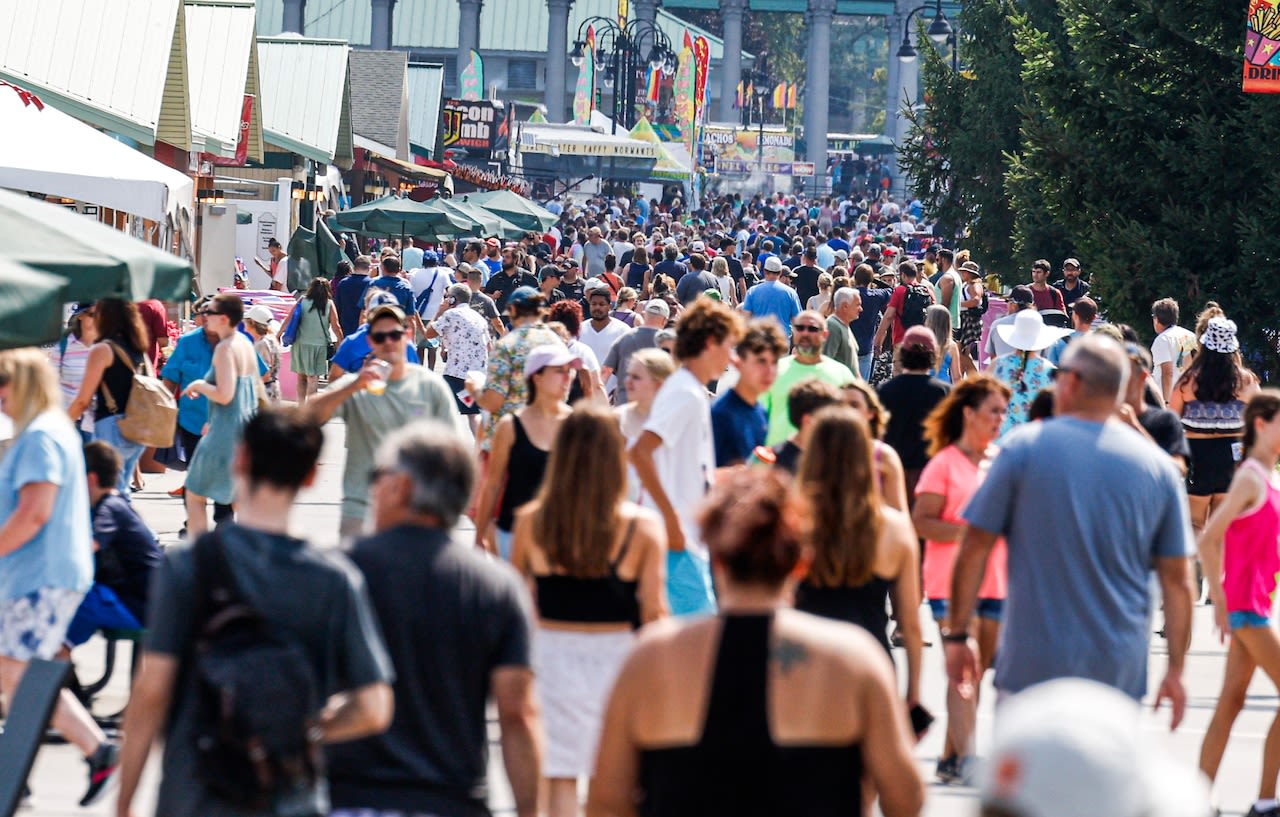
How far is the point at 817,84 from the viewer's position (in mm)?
102938

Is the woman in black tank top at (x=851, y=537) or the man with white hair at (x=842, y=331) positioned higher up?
the man with white hair at (x=842, y=331)

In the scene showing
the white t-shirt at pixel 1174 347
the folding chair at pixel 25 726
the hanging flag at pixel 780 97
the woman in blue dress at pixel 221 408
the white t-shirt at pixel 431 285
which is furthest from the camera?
the hanging flag at pixel 780 97

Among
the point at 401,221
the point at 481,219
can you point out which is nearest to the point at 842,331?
the point at 401,221

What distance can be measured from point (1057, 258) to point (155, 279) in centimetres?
2151

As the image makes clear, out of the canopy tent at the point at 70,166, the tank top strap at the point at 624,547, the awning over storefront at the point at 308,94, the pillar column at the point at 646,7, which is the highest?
the pillar column at the point at 646,7

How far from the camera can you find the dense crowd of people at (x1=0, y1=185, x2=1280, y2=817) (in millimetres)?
3805

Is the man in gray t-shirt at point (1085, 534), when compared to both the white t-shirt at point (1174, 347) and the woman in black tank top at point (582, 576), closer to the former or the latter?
the woman in black tank top at point (582, 576)

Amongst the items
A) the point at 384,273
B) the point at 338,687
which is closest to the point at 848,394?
the point at 338,687

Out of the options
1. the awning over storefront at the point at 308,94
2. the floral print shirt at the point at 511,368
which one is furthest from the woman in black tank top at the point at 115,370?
the awning over storefront at the point at 308,94

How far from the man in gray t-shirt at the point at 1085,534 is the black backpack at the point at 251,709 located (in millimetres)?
2477

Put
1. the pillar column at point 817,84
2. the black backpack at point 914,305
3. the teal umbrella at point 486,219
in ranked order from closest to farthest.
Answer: the black backpack at point 914,305
the teal umbrella at point 486,219
the pillar column at point 817,84

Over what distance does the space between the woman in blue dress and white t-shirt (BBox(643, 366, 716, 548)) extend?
4.29m

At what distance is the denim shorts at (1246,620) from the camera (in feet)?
24.6

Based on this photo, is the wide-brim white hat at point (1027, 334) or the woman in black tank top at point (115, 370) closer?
the woman in black tank top at point (115, 370)
